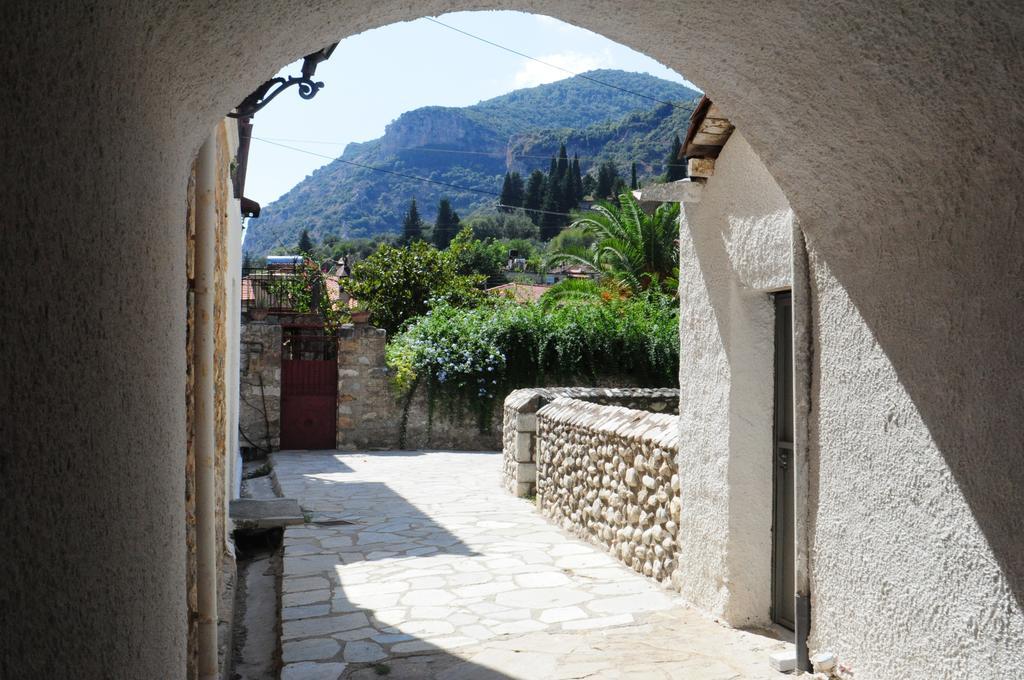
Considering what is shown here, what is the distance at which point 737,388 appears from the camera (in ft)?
16.6

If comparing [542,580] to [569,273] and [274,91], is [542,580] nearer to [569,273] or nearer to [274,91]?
[274,91]

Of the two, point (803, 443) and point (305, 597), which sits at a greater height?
point (803, 443)

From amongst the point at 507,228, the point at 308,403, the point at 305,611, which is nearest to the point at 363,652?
the point at 305,611

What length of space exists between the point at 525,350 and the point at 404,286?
4.60m

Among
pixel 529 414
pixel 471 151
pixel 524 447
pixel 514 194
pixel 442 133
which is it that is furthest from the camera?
pixel 442 133

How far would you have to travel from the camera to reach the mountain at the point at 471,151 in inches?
4596

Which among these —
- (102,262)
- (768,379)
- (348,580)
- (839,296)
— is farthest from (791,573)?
(102,262)

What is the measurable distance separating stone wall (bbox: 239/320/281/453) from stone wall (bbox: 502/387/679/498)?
6048mm

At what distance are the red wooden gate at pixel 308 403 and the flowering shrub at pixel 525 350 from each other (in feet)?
4.20

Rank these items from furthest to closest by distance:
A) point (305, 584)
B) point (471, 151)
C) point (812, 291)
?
point (471, 151)
point (305, 584)
point (812, 291)

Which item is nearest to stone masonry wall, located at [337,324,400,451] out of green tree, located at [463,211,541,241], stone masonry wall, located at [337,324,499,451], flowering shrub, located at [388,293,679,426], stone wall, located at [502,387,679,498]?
stone masonry wall, located at [337,324,499,451]

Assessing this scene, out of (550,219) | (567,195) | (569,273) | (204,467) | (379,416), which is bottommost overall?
(379,416)

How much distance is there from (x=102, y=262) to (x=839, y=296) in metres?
2.85

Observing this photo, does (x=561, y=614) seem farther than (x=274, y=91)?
Yes
